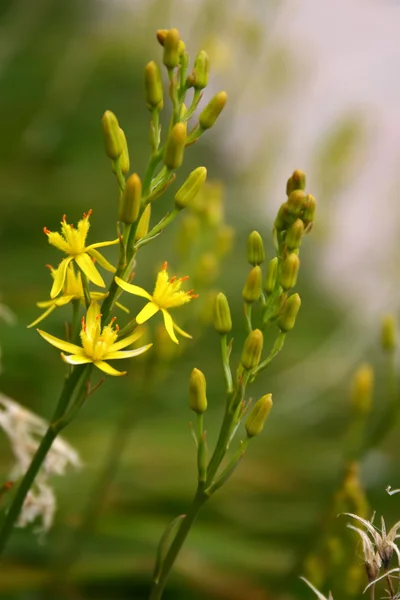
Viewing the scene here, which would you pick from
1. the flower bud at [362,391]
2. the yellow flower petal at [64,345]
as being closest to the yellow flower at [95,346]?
the yellow flower petal at [64,345]

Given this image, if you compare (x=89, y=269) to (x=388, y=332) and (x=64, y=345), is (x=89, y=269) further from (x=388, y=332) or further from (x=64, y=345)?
(x=388, y=332)

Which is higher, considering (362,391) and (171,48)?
(171,48)

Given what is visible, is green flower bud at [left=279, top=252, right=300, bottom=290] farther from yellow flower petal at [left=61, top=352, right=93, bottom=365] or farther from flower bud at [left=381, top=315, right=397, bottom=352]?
flower bud at [left=381, top=315, right=397, bottom=352]

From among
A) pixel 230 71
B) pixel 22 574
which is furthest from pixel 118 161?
pixel 230 71

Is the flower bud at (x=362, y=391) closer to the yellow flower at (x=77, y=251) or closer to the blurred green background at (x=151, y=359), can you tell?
the blurred green background at (x=151, y=359)

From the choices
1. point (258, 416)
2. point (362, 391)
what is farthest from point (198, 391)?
point (362, 391)

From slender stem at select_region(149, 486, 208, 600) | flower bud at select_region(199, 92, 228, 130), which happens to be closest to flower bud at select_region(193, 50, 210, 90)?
flower bud at select_region(199, 92, 228, 130)

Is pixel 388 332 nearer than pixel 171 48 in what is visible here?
No
